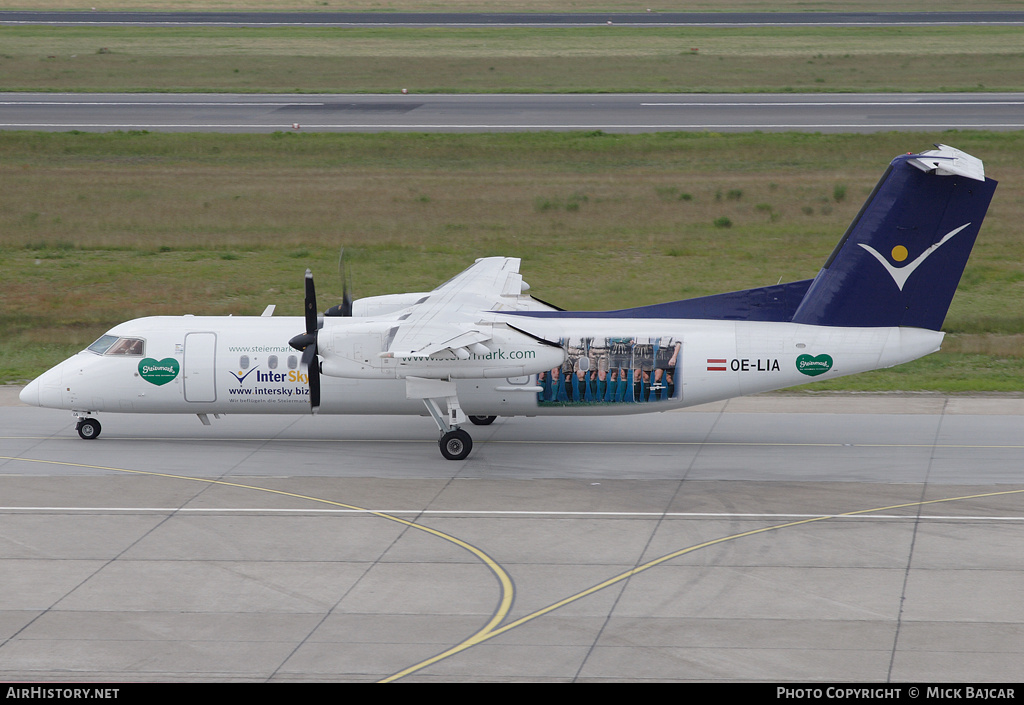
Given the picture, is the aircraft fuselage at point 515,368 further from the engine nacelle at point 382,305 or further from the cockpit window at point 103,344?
the engine nacelle at point 382,305

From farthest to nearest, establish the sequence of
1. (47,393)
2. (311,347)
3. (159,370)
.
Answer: (47,393)
(159,370)
(311,347)

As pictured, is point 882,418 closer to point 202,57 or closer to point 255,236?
point 255,236

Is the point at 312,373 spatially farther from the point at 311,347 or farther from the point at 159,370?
the point at 159,370

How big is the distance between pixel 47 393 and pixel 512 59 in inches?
2580

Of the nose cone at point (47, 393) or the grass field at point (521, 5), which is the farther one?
the grass field at point (521, 5)

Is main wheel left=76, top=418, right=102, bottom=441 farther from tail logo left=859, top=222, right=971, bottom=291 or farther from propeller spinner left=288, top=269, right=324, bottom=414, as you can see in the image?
tail logo left=859, top=222, right=971, bottom=291

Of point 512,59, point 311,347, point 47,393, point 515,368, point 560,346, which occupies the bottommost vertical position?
point 47,393

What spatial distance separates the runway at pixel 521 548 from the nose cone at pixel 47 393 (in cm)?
98

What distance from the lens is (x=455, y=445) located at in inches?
938

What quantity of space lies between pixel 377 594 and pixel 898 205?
13.5 metres

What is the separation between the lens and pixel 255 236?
47.3 metres

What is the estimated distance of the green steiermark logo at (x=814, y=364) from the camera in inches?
924

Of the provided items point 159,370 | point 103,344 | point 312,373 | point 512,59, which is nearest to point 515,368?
point 312,373

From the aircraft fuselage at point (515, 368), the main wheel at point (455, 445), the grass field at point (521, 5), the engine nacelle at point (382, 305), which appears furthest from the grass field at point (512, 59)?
the main wheel at point (455, 445)
